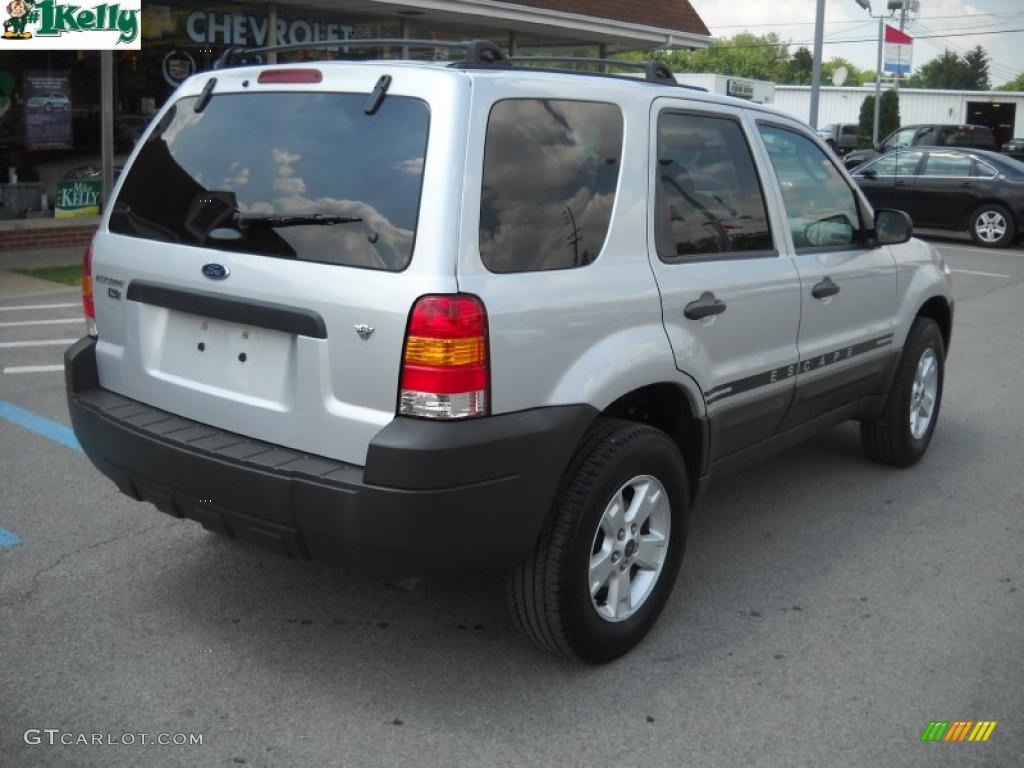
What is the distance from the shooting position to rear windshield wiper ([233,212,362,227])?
328cm

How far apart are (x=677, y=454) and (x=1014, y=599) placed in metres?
1.55

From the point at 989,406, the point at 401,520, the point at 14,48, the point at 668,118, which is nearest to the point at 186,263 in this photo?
the point at 401,520

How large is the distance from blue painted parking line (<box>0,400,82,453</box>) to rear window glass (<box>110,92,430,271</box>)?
2.45 m

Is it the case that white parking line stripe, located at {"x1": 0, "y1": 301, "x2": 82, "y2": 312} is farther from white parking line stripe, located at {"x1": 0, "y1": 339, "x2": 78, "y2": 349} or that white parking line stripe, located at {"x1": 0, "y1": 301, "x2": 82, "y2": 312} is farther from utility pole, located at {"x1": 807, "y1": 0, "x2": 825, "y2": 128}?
utility pole, located at {"x1": 807, "y1": 0, "x2": 825, "y2": 128}

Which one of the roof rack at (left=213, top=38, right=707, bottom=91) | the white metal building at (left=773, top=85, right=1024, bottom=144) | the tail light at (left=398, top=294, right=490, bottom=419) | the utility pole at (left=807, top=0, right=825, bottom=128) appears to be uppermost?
the white metal building at (left=773, top=85, right=1024, bottom=144)

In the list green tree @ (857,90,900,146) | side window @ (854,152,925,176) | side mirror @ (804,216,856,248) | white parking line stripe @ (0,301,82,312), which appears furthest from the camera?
green tree @ (857,90,900,146)

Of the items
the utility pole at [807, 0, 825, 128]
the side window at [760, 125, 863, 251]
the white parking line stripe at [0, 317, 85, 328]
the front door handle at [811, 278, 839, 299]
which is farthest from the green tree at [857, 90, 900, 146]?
the front door handle at [811, 278, 839, 299]

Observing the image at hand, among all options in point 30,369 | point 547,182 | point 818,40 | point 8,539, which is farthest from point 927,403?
point 818,40

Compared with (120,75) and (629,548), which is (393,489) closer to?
(629,548)

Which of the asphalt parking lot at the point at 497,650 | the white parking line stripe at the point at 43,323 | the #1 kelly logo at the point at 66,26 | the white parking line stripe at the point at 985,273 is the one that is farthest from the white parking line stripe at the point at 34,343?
the white parking line stripe at the point at 985,273

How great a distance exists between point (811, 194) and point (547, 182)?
1.89 m

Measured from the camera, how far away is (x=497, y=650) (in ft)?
12.5

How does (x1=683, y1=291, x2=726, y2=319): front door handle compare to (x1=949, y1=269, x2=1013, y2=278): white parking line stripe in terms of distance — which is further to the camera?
(x1=949, y1=269, x2=1013, y2=278): white parking line stripe

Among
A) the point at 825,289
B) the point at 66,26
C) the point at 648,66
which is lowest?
the point at 825,289
